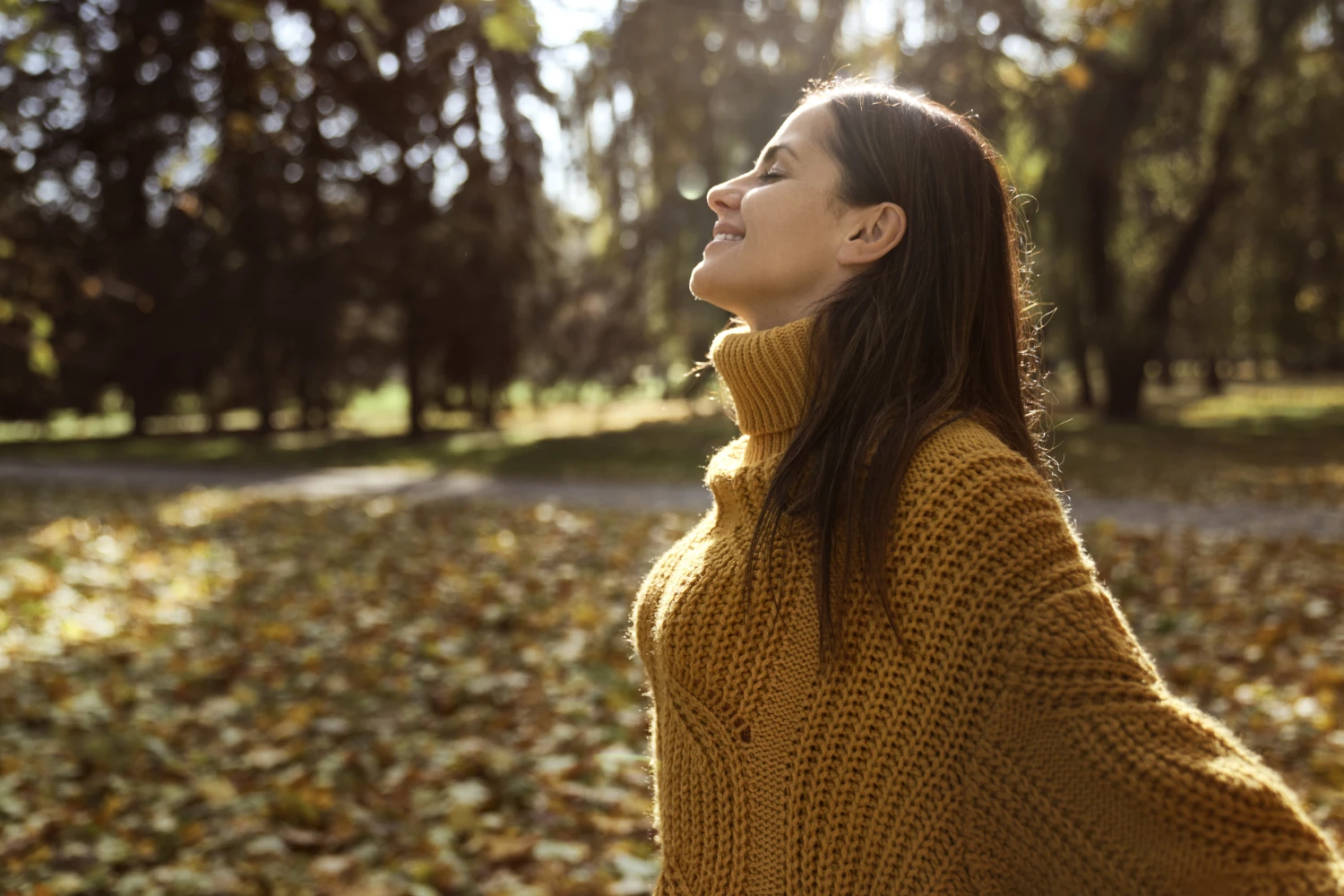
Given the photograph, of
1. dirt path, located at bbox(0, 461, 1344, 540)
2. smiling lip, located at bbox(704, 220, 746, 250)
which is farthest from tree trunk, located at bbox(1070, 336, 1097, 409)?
smiling lip, located at bbox(704, 220, 746, 250)

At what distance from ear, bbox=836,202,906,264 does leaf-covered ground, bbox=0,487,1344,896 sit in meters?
2.39

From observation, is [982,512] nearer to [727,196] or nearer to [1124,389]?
[727,196]

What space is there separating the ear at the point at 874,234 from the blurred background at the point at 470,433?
37cm

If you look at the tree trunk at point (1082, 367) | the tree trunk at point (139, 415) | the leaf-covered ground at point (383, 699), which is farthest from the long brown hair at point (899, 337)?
the tree trunk at point (139, 415)

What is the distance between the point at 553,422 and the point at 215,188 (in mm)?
13493

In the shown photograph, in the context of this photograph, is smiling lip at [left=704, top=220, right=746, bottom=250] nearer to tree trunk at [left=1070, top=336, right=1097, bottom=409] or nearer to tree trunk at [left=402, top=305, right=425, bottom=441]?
tree trunk at [left=1070, top=336, right=1097, bottom=409]

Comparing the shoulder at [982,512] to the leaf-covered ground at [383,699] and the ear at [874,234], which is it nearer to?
the ear at [874,234]

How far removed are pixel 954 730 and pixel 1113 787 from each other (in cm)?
17

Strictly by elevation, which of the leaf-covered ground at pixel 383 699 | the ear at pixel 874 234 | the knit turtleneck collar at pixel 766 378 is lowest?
the leaf-covered ground at pixel 383 699

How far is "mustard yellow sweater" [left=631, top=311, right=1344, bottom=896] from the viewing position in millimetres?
1059

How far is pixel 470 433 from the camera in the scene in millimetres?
23438

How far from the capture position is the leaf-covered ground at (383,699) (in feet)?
11.1

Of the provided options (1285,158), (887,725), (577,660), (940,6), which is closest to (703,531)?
(887,725)

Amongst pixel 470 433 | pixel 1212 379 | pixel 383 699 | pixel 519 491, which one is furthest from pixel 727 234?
pixel 1212 379
